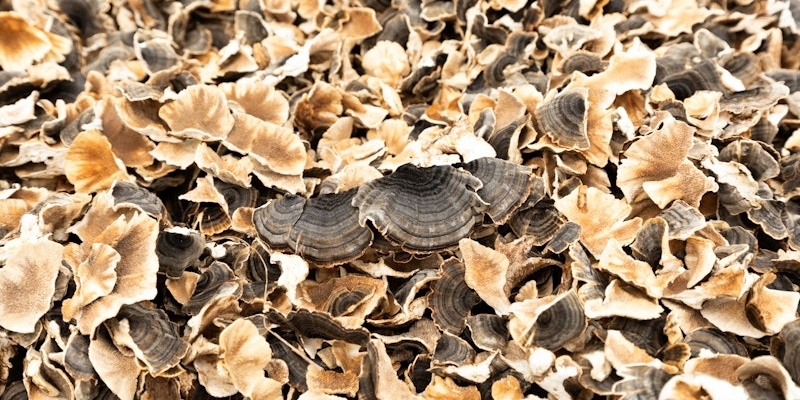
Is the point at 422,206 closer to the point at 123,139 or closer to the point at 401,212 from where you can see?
the point at 401,212

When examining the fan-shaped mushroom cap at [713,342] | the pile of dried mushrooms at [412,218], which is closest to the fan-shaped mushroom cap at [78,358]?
the pile of dried mushrooms at [412,218]

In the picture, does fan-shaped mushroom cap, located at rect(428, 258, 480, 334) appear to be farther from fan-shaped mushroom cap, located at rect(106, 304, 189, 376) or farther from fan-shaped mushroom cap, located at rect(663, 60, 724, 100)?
fan-shaped mushroom cap, located at rect(663, 60, 724, 100)

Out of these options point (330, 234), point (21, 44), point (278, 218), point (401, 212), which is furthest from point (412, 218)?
point (21, 44)

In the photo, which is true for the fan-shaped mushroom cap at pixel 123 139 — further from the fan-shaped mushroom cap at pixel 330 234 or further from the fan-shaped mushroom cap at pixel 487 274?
the fan-shaped mushroom cap at pixel 487 274

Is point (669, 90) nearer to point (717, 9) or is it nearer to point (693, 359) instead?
point (717, 9)

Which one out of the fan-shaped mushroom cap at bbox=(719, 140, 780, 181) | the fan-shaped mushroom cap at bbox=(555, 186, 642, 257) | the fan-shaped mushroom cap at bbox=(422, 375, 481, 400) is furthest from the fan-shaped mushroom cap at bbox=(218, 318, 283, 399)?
the fan-shaped mushroom cap at bbox=(719, 140, 780, 181)
